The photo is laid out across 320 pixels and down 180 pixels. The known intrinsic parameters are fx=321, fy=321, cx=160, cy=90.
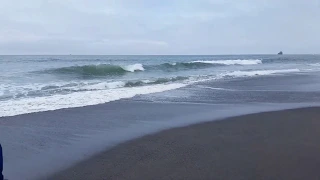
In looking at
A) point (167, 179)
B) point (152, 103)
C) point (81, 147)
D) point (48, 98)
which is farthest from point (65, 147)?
point (48, 98)

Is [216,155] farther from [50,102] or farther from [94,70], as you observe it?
[94,70]

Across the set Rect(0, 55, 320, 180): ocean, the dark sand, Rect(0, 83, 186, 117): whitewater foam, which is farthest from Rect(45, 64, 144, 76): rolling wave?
the dark sand

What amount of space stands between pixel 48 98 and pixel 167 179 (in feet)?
28.3

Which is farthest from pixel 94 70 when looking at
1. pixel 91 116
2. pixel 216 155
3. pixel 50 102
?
pixel 216 155

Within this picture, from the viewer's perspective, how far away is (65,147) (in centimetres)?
620

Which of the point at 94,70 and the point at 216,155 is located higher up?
the point at 94,70

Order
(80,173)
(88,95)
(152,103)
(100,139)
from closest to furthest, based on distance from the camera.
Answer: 1. (80,173)
2. (100,139)
3. (152,103)
4. (88,95)

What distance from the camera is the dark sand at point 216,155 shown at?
15.6ft

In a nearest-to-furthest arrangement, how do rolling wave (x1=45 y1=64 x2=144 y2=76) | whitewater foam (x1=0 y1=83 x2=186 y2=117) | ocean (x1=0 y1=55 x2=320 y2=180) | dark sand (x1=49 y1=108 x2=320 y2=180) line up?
1. dark sand (x1=49 y1=108 x2=320 y2=180)
2. ocean (x1=0 y1=55 x2=320 y2=180)
3. whitewater foam (x1=0 y1=83 x2=186 y2=117)
4. rolling wave (x1=45 y1=64 x2=144 y2=76)

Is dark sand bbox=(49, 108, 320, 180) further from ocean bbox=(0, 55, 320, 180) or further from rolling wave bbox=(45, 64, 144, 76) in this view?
rolling wave bbox=(45, 64, 144, 76)

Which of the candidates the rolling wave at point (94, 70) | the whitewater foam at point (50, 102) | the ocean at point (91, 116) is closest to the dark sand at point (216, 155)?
the ocean at point (91, 116)

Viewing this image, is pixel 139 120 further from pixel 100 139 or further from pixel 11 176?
pixel 11 176

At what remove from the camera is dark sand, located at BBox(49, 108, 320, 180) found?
475 cm

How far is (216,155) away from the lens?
5555mm
